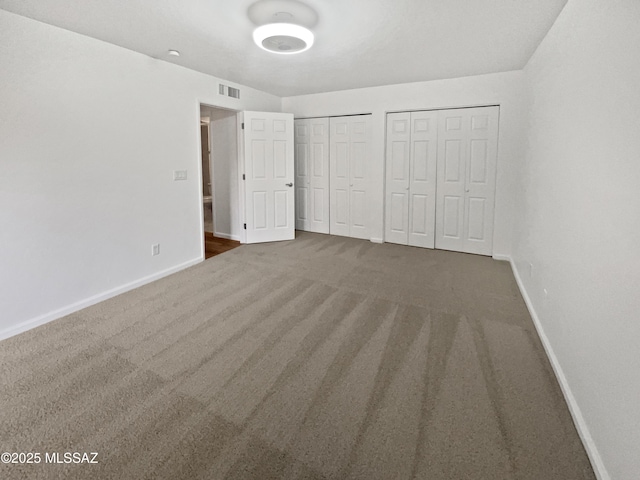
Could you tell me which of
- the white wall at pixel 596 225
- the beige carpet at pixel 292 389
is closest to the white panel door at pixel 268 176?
the beige carpet at pixel 292 389

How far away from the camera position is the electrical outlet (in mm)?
4027

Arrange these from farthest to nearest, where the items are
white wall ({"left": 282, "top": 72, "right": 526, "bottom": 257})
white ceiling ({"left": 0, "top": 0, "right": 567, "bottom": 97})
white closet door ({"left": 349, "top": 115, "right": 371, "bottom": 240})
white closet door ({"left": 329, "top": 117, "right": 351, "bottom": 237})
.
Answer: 1. white closet door ({"left": 329, "top": 117, "right": 351, "bottom": 237})
2. white closet door ({"left": 349, "top": 115, "right": 371, "bottom": 240})
3. white wall ({"left": 282, "top": 72, "right": 526, "bottom": 257})
4. white ceiling ({"left": 0, "top": 0, "right": 567, "bottom": 97})

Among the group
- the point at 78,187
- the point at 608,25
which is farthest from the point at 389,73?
the point at 78,187

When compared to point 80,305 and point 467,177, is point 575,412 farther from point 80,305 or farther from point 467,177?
point 80,305

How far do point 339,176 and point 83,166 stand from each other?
3.68m

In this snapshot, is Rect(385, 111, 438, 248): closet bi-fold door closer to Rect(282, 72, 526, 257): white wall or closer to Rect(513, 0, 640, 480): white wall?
Rect(282, 72, 526, 257): white wall

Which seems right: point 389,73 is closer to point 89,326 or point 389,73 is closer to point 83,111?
point 83,111

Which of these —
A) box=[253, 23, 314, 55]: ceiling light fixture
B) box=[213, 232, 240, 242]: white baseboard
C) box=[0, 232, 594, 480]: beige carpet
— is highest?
box=[253, 23, 314, 55]: ceiling light fixture

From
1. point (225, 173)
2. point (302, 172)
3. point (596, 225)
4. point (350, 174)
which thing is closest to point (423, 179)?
point (350, 174)

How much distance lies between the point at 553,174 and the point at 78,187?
3.92 metres

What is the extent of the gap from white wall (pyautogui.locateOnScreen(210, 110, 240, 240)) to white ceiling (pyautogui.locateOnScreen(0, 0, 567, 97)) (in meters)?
1.23

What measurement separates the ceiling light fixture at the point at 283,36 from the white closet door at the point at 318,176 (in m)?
2.81

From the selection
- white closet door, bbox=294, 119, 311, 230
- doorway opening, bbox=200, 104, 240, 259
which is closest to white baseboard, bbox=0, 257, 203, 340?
doorway opening, bbox=200, 104, 240, 259

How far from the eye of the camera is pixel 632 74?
135 centimetres
